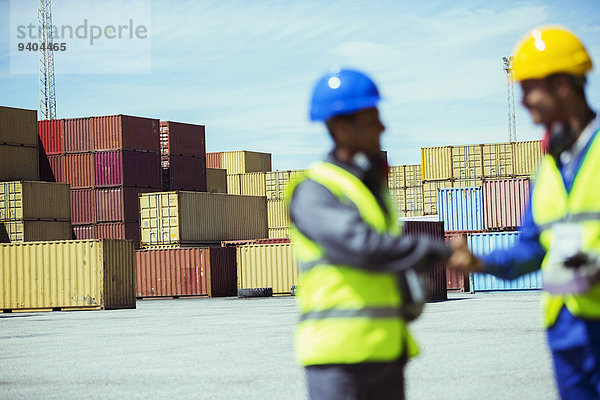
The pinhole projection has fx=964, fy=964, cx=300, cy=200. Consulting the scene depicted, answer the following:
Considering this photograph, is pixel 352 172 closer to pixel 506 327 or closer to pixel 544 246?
pixel 544 246

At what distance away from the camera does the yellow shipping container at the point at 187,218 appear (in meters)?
43.6

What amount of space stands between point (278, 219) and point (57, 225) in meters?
18.1

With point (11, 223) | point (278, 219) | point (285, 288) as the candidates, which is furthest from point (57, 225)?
point (278, 219)

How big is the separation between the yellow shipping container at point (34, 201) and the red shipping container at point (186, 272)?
4687 mm

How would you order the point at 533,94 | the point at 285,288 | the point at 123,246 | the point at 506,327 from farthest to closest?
the point at 285,288 < the point at 123,246 < the point at 506,327 < the point at 533,94

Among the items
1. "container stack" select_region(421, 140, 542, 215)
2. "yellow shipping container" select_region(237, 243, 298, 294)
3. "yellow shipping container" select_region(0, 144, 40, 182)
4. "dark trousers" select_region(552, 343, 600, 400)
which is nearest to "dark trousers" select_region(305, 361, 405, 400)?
"dark trousers" select_region(552, 343, 600, 400)

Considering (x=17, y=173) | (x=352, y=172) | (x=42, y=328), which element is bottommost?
(x=42, y=328)

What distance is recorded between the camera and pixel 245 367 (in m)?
11.3

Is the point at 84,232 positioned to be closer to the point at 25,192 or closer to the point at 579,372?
the point at 25,192

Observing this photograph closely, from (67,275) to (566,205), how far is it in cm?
2994

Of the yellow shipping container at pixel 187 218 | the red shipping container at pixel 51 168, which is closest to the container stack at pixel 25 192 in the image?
the red shipping container at pixel 51 168

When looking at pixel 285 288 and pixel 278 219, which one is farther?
pixel 278 219

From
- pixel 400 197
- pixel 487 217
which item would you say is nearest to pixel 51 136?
pixel 400 197

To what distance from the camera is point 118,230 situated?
46531mm
